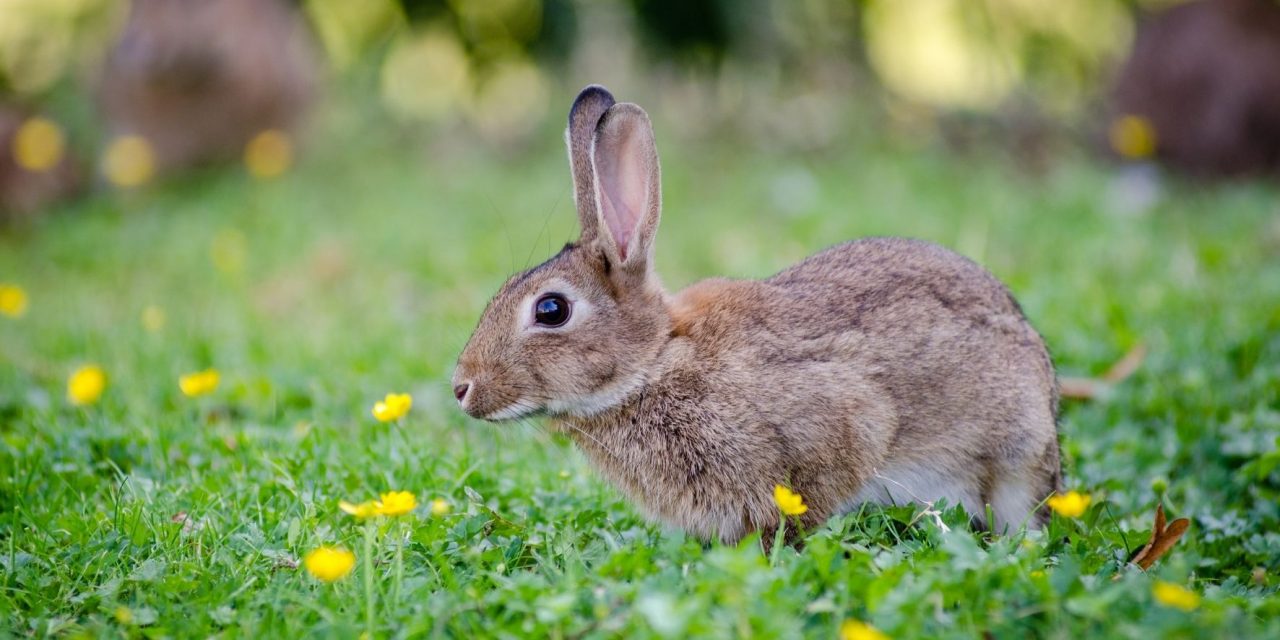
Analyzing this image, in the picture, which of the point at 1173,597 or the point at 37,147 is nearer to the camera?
the point at 1173,597

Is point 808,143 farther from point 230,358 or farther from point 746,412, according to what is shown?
point 746,412

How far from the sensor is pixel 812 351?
3641 millimetres

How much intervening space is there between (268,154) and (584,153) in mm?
7007

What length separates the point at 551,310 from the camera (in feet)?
12.0

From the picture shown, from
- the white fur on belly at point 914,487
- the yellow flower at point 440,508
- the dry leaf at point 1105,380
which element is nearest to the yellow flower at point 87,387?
the yellow flower at point 440,508

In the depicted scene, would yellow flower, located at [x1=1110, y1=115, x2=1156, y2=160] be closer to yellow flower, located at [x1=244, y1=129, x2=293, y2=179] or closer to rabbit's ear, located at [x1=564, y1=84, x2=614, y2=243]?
rabbit's ear, located at [x1=564, y1=84, x2=614, y2=243]

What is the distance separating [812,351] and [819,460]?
0.36 metres

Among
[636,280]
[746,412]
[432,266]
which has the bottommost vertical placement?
[432,266]

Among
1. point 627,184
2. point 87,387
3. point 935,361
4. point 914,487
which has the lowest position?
point 914,487

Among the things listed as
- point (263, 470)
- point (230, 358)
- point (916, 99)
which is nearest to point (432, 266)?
point (230, 358)

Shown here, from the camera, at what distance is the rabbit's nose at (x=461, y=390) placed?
141 inches

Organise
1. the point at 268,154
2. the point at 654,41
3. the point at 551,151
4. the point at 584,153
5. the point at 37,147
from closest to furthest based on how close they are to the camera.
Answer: the point at 584,153
the point at 37,147
the point at 268,154
the point at 551,151
the point at 654,41

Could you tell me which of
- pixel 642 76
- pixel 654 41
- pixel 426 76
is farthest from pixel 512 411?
pixel 426 76

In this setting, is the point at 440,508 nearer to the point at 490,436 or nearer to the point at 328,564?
the point at 328,564
